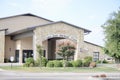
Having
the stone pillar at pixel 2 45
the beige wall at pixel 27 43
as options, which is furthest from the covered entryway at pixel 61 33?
the stone pillar at pixel 2 45

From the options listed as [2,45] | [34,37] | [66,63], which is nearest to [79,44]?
[34,37]

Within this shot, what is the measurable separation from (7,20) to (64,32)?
16.0 metres

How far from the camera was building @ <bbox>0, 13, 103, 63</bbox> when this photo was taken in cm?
4947

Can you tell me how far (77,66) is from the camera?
1736 inches

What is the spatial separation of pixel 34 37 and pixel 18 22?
570 inches

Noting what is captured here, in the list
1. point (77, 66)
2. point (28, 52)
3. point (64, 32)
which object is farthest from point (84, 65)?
point (28, 52)

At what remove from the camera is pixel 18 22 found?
6262cm

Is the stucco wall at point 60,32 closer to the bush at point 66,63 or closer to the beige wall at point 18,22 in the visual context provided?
the bush at point 66,63

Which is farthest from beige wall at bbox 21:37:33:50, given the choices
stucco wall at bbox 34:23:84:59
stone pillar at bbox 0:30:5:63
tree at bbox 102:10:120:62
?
tree at bbox 102:10:120:62

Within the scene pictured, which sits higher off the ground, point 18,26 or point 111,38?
point 18,26

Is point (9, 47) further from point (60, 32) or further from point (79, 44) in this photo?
point (79, 44)

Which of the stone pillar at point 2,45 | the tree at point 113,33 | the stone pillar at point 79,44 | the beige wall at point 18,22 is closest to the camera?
the tree at point 113,33

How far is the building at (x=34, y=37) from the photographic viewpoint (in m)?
49.5

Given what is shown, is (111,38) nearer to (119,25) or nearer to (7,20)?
(119,25)
